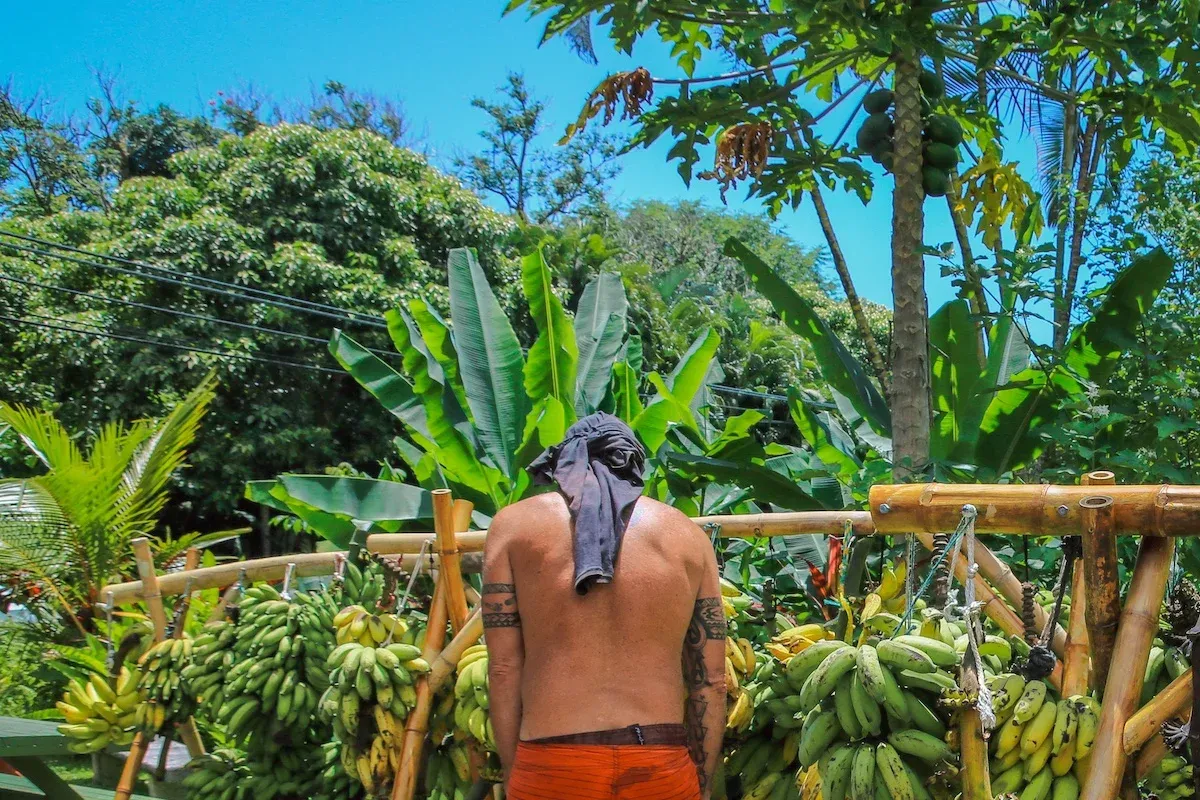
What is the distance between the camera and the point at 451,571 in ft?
12.7

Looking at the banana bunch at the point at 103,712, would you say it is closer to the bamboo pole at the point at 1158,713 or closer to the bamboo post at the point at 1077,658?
the bamboo post at the point at 1077,658

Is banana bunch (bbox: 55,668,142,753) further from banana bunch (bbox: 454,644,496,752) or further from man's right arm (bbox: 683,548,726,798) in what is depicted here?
man's right arm (bbox: 683,548,726,798)

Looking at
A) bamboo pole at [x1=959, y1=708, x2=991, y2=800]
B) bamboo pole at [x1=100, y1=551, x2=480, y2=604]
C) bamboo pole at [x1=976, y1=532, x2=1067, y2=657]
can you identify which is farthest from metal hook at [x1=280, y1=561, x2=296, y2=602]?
bamboo pole at [x1=959, y1=708, x2=991, y2=800]

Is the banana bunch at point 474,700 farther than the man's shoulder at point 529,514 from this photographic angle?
Yes

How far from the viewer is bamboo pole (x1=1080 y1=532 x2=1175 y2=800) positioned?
7.68ft

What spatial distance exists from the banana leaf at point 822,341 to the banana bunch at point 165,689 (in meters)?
3.44

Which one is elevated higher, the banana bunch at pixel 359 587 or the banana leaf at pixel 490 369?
the banana leaf at pixel 490 369

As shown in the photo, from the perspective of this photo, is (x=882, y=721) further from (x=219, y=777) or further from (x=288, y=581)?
(x=219, y=777)

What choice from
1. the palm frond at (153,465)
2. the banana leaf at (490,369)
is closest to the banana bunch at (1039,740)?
the banana leaf at (490,369)

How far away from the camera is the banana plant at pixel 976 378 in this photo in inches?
206

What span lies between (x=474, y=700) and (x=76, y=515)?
5.56 m

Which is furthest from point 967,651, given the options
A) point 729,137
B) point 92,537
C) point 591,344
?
point 92,537

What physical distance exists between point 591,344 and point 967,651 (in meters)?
5.52

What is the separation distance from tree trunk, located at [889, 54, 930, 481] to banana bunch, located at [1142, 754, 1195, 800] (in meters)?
2.35
